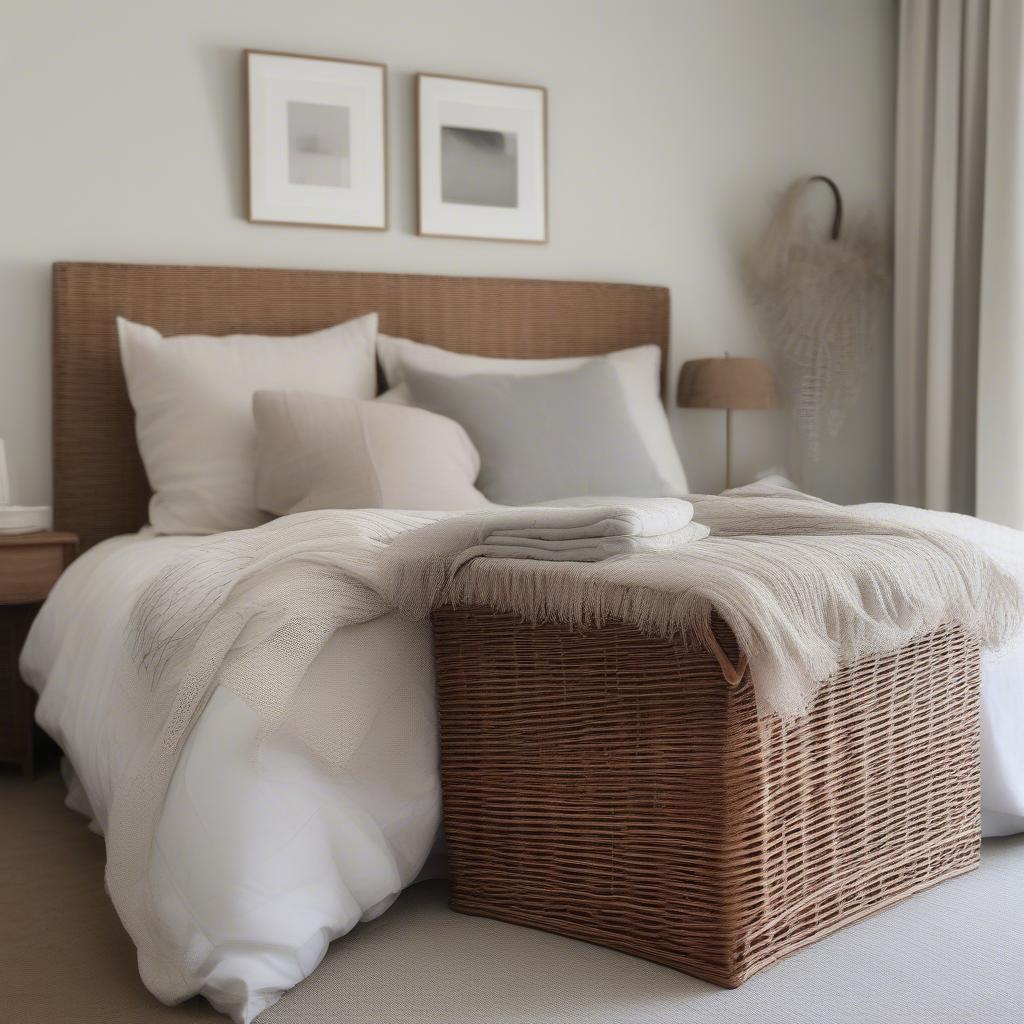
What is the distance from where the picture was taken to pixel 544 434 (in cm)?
317

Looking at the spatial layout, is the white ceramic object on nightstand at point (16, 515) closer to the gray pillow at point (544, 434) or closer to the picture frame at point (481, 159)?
the gray pillow at point (544, 434)

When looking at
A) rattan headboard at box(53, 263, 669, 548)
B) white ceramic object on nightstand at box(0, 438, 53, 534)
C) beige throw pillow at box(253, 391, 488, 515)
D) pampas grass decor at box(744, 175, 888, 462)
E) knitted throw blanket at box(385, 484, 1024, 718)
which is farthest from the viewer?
pampas grass decor at box(744, 175, 888, 462)

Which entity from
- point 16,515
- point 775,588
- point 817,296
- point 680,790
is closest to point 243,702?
point 680,790

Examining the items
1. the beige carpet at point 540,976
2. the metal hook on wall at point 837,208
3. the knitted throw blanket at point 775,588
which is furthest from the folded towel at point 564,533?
the metal hook on wall at point 837,208

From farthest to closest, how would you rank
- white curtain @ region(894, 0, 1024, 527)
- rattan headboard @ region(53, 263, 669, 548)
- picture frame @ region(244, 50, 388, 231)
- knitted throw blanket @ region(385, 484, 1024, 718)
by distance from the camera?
1. white curtain @ region(894, 0, 1024, 527)
2. picture frame @ region(244, 50, 388, 231)
3. rattan headboard @ region(53, 263, 669, 548)
4. knitted throw blanket @ region(385, 484, 1024, 718)

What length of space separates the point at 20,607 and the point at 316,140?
1496mm

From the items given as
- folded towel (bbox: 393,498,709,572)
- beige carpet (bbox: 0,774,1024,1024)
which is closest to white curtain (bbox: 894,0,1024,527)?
beige carpet (bbox: 0,774,1024,1024)

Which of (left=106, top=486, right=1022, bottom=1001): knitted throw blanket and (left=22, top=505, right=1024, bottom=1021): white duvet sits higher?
(left=106, top=486, right=1022, bottom=1001): knitted throw blanket

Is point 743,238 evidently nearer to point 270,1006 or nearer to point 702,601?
point 702,601

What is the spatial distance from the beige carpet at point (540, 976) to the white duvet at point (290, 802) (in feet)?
0.27

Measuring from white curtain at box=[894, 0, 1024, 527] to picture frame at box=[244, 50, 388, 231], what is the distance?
1.71 meters

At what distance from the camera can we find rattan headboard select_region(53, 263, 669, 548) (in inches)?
129

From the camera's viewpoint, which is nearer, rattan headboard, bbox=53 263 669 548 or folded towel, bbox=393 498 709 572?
folded towel, bbox=393 498 709 572

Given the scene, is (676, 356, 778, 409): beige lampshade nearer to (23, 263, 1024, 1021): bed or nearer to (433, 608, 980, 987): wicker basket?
(23, 263, 1024, 1021): bed
